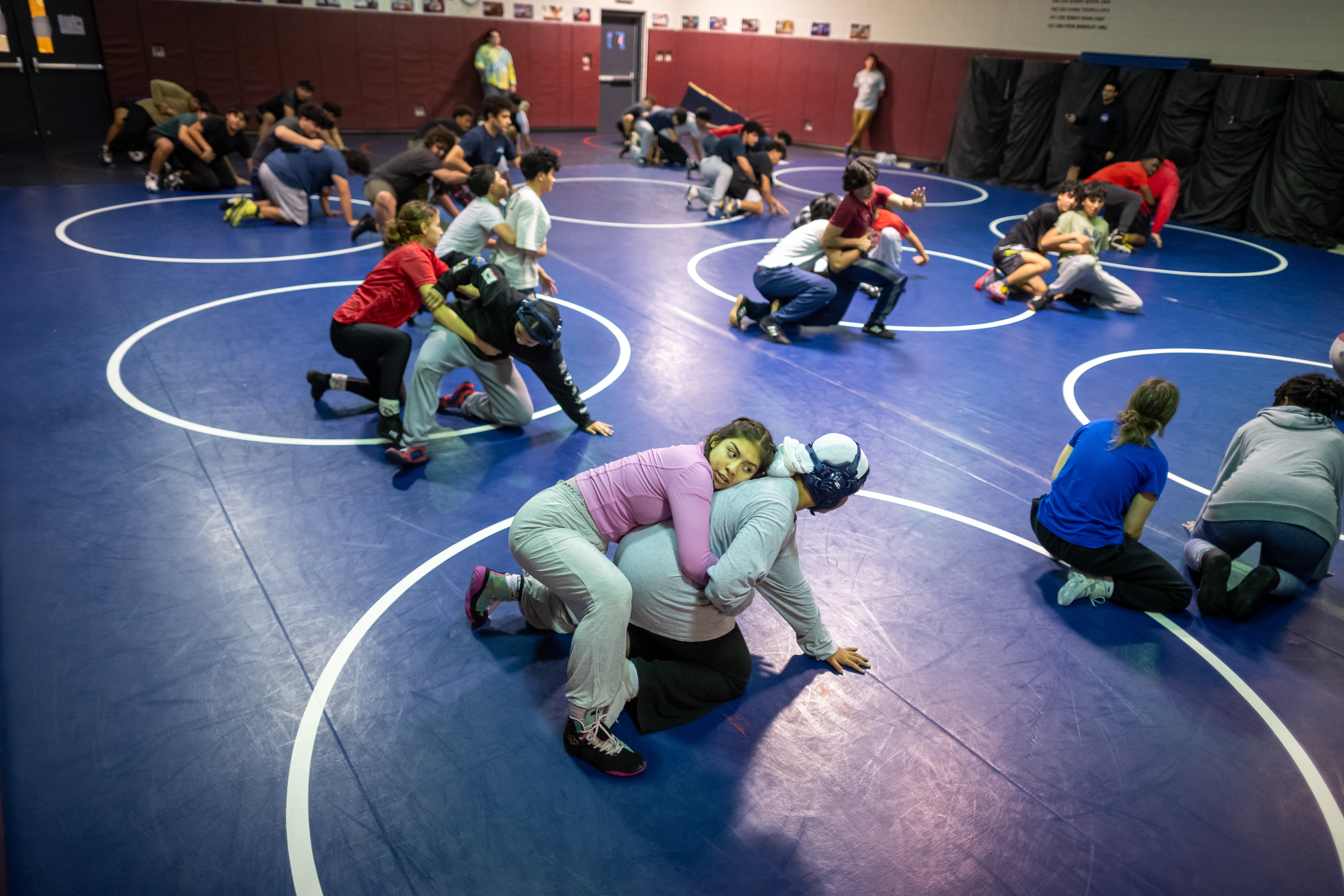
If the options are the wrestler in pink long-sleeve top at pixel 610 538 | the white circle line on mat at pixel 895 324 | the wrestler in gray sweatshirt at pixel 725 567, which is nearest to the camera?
the wrestler in gray sweatshirt at pixel 725 567

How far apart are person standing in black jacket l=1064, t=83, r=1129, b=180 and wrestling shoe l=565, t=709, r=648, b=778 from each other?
15.6 meters

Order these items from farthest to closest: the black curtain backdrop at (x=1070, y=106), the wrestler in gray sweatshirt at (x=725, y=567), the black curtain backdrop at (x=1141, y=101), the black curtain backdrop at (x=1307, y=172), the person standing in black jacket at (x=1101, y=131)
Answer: the black curtain backdrop at (x=1070, y=106) < the person standing in black jacket at (x=1101, y=131) < the black curtain backdrop at (x=1141, y=101) < the black curtain backdrop at (x=1307, y=172) < the wrestler in gray sweatshirt at (x=725, y=567)

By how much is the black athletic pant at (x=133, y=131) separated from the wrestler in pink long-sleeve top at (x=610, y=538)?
47.7ft

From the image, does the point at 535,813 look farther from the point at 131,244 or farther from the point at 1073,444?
the point at 131,244

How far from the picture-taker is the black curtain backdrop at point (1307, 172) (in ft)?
44.1

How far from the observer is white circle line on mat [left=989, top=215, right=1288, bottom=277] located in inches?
470

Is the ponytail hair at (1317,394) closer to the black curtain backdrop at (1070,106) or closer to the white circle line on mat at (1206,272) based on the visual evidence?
the white circle line on mat at (1206,272)

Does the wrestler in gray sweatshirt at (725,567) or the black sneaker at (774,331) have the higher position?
the wrestler in gray sweatshirt at (725,567)

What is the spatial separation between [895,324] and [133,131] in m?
13.6

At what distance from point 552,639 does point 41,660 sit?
7.72 feet

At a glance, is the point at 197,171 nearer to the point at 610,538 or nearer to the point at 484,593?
the point at 484,593

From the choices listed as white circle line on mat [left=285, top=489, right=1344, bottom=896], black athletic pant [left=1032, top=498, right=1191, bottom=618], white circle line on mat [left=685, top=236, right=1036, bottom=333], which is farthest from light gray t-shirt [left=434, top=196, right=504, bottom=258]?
black athletic pant [left=1032, top=498, right=1191, bottom=618]

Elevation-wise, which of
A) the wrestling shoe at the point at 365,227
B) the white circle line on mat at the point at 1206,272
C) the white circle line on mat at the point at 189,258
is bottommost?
the white circle line on mat at the point at 189,258

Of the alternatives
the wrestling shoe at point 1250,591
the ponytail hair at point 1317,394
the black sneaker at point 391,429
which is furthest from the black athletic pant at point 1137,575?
the black sneaker at point 391,429
